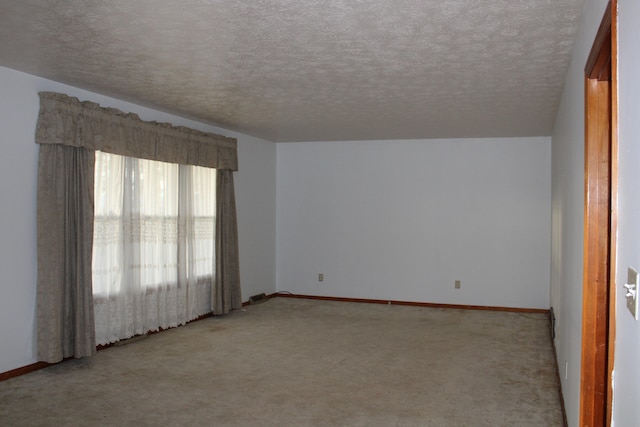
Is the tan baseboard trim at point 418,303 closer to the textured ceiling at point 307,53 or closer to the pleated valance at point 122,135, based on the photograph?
the pleated valance at point 122,135

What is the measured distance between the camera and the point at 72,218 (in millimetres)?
4375

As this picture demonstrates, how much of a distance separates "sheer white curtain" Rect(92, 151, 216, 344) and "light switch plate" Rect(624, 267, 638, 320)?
4.47 m

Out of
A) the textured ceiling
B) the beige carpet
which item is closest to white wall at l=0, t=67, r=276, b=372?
the textured ceiling

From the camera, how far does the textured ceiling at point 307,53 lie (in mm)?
2750

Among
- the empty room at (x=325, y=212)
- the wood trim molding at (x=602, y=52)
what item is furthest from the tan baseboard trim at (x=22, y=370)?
the wood trim molding at (x=602, y=52)

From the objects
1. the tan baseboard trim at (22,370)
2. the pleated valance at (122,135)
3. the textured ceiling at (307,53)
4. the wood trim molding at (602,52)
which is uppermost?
the textured ceiling at (307,53)

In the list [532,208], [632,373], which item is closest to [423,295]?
[532,208]

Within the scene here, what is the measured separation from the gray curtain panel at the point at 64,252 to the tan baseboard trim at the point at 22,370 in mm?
72

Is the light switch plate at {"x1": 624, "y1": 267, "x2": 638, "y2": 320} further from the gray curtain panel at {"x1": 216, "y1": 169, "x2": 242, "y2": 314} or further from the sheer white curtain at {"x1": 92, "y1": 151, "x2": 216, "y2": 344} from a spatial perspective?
the gray curtain panel at {"x1": 216, "y1": 169, "x2": 242, "y2": 314}

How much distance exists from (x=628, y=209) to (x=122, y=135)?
4.51 metres

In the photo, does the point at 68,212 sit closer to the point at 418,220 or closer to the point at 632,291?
the point at 632,291

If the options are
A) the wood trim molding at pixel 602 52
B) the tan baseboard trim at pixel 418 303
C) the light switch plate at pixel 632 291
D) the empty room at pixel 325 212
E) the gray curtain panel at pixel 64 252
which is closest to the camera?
the light switch plate at pixel 632 291

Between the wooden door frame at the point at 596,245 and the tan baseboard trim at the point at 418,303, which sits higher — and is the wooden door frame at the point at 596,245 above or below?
above

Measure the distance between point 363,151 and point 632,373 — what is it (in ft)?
A: 21.7
